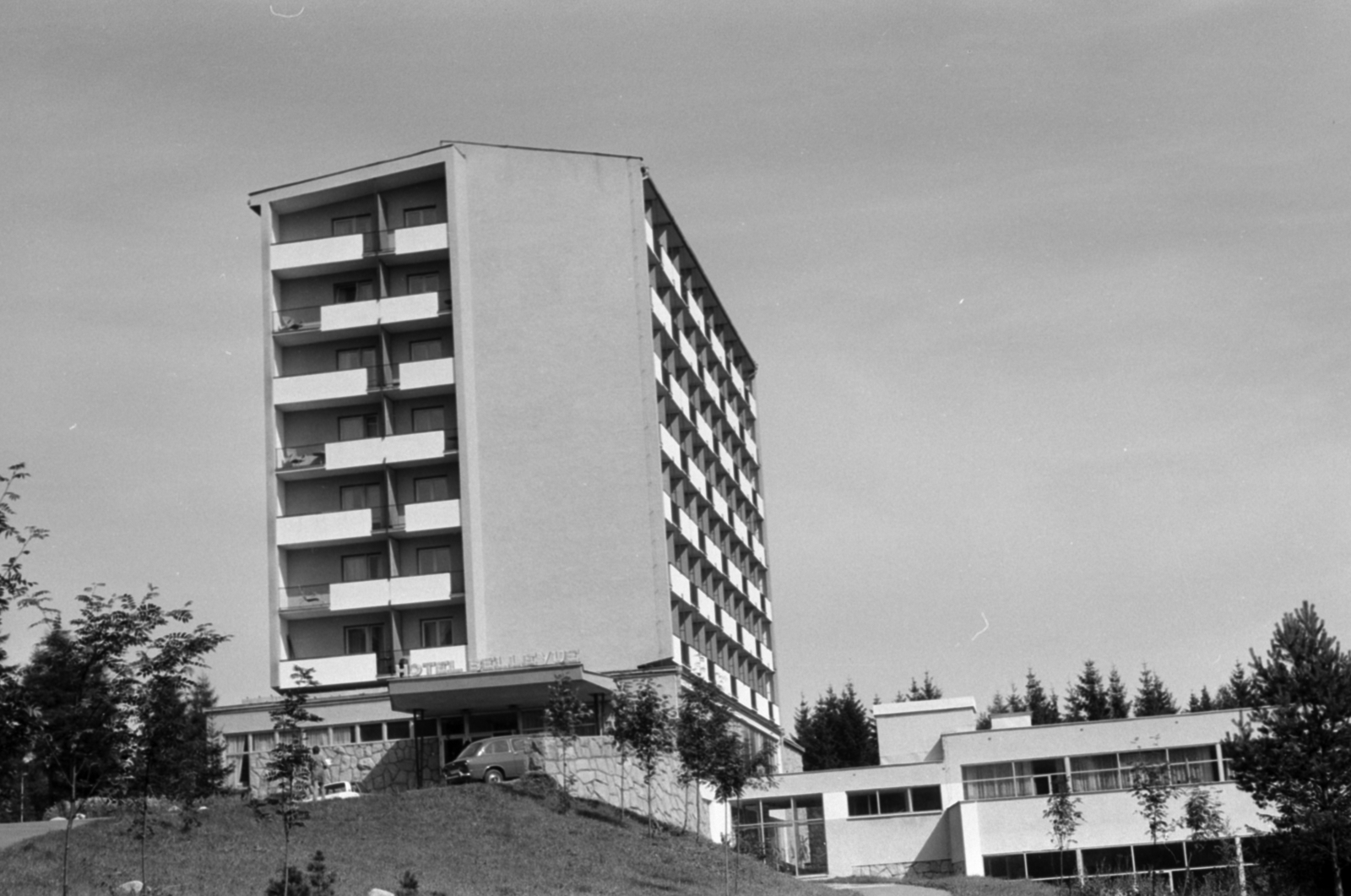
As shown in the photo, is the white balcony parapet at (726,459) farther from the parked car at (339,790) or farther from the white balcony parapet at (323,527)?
the parked car at (339,790)

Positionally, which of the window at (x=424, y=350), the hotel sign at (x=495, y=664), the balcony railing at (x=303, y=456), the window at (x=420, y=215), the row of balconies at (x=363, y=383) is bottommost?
the hotel sign at (x=495, y=664)

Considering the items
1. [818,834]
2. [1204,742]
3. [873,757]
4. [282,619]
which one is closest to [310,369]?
[282,619]

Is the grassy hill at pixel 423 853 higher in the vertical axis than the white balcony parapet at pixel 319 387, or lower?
lower

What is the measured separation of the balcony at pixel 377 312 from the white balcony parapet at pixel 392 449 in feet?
15.5

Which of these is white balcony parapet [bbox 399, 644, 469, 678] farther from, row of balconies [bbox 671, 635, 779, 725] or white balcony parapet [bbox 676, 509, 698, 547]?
white balcony parapet [bbox 676, 509, 698, 547]

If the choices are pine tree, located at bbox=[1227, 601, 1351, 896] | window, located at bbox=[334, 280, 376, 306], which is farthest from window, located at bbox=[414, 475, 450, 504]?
pine tree, located at bbox=[1227, 601, 1351, 896]

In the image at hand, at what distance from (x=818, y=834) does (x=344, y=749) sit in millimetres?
19818

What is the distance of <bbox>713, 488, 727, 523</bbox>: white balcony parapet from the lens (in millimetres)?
78438

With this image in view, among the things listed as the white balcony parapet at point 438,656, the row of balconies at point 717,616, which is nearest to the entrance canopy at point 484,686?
the white balcony parapet at point 438,656

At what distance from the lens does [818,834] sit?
67000mm

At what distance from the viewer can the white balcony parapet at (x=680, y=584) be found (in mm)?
65375

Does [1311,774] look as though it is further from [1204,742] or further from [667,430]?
[667,430]

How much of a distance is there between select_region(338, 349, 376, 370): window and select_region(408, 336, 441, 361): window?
1670mm

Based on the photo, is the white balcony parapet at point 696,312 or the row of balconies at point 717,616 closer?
the row of balconies at point 717,616
